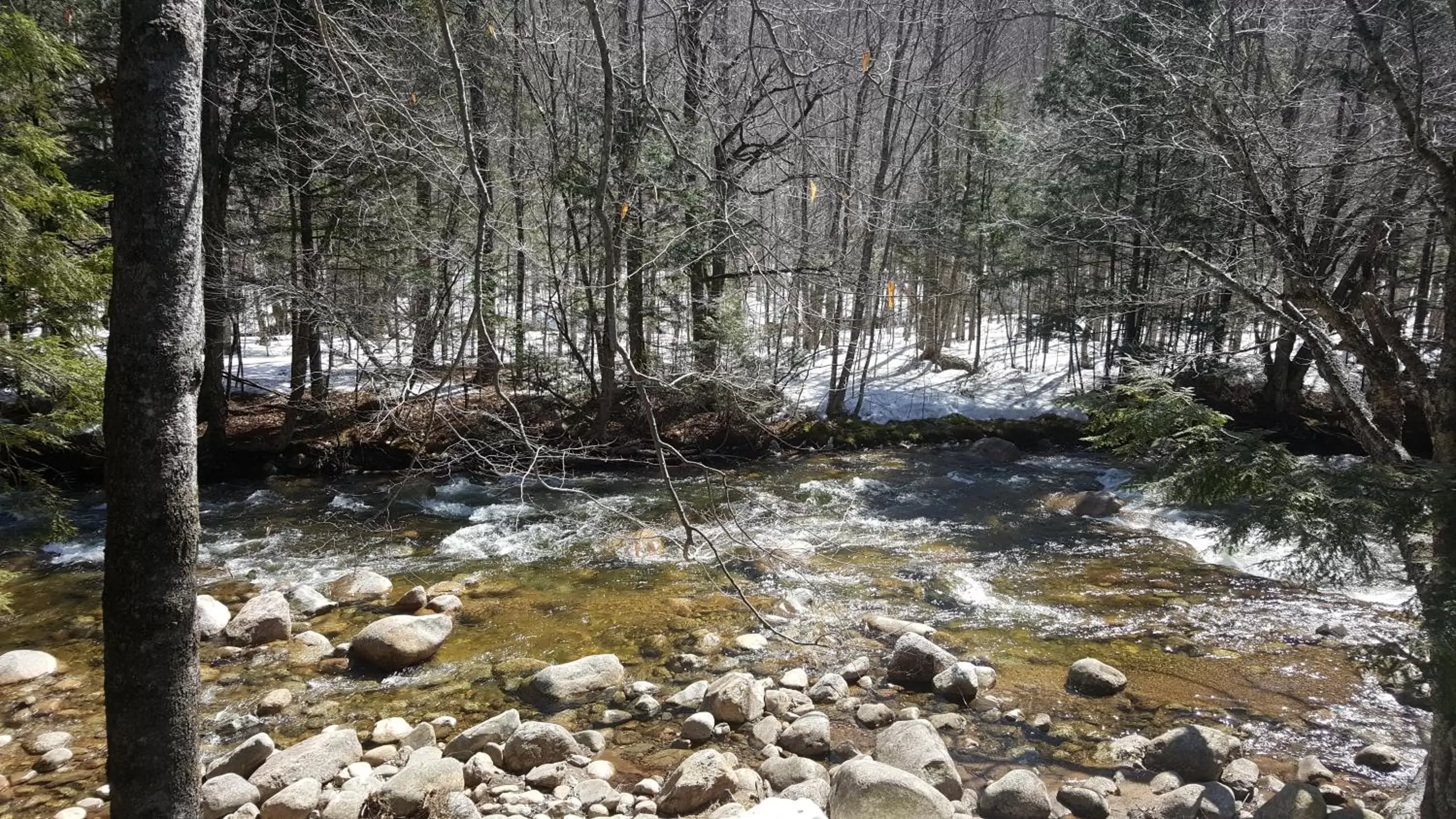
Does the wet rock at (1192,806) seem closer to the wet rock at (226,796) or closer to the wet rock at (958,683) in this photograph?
the wet rock at (958,683)

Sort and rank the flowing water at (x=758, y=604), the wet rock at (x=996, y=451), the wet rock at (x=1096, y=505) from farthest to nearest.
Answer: the wet rock at (x=996, y=451) < the wet rock at (x=1096, y=505) < the flowing water at (x=758, y=604)

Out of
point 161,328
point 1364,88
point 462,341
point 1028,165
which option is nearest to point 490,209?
point 462,341

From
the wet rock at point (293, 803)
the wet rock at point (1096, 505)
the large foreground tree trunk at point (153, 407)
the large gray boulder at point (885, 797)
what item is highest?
the large foreground tree trunk at point (153, 407)

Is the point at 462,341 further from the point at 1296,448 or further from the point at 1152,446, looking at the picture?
the point at 1296,448

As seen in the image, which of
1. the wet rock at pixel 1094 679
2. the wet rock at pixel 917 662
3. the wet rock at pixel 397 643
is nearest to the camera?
the wet rock at pixel 1094 679

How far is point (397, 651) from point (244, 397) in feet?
36.7

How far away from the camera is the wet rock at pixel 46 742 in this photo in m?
4.64

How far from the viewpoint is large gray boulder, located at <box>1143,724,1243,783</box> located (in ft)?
14.9

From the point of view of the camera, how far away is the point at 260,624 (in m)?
6.31

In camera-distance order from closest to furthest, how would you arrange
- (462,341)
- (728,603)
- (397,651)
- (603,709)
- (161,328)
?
1. (161,328)
2. (462,341)
3. (603,709)
4. (397,651)
5. (728,603)

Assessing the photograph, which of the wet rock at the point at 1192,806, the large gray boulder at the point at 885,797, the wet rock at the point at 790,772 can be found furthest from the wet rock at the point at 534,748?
the wet rock at the point at 1192,806

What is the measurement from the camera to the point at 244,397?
14.8 m

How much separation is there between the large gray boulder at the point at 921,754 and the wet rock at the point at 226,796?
3256mm

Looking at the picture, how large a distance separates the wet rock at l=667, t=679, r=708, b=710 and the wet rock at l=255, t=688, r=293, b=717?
2.51 m
